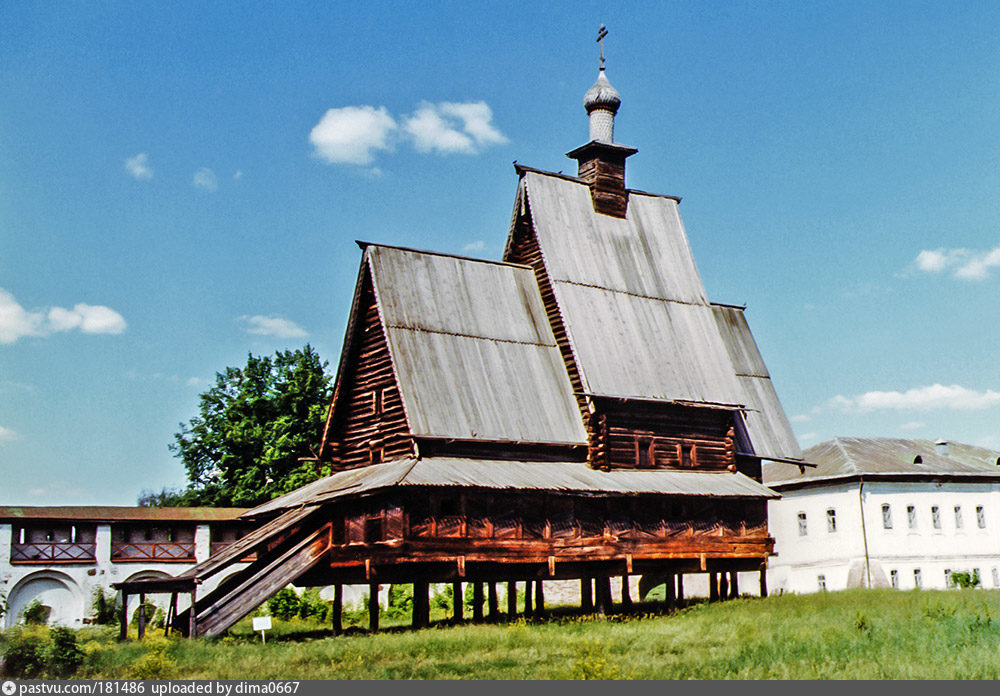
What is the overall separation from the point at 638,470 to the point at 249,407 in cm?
2301

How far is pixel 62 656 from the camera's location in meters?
18.5

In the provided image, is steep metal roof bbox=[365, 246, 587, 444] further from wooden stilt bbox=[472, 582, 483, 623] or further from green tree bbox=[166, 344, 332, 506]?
green tree bbox=[166, 344, 332, 506]

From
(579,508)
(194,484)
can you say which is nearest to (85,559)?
(194,484)

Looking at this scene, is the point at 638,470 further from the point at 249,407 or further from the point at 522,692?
the point at 249,407

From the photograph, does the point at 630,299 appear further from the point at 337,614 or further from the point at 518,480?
the point at 337,614

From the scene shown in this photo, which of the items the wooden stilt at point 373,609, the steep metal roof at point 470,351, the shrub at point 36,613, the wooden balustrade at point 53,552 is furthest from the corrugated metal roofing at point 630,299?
the shrub at point 36,613

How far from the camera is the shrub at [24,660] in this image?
18.2 m

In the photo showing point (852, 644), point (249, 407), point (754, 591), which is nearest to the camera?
point (852, 644)

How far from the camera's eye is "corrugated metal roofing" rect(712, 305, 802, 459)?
36125mm

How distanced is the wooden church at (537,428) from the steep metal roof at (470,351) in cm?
7

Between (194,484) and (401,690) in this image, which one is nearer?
(401,690)

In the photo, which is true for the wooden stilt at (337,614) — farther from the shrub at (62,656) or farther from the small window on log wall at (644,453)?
the small window on log wall at (644,453)

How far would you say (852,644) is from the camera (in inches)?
816

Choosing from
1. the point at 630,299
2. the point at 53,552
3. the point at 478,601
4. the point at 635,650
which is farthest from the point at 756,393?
the point at 53,552
